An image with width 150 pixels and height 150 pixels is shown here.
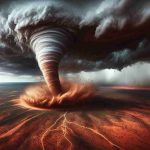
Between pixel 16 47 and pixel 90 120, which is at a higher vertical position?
pixel 16 47

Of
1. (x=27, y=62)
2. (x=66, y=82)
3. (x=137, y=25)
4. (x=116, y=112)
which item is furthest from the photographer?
(x=27, y=62)

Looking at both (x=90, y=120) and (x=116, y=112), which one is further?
(x=116, y=112)

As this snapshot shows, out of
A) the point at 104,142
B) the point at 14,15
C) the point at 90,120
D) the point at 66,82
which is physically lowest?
the point at 104,142

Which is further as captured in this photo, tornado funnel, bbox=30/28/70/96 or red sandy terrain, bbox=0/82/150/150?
tornado funnel, bbox=30/28/70/96

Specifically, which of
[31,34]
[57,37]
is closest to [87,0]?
[57,37]

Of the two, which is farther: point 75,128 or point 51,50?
point 51,50

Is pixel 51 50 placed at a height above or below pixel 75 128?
above

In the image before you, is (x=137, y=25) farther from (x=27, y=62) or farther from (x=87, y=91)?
(x=27, y=62)

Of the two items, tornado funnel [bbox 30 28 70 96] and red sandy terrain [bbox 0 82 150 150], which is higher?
tornado funnel [bbox 30 28 70 96]
